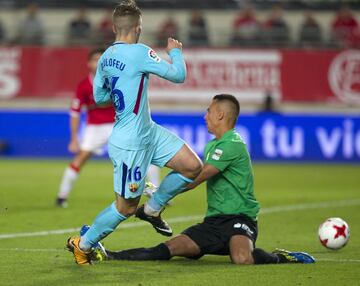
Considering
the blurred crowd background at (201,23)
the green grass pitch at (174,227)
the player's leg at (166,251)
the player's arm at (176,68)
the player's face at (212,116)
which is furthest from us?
the blurred crowd background at (201,23)

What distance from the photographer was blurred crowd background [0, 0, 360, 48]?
75.2 ft

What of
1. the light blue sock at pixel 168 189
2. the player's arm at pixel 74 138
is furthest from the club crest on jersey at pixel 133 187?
the player's arm at pixel 74 138

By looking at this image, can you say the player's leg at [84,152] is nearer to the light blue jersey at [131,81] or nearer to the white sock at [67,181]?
the white sock at [67,181]

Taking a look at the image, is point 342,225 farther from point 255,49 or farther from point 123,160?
point 255,49

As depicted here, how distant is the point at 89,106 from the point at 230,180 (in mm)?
5369

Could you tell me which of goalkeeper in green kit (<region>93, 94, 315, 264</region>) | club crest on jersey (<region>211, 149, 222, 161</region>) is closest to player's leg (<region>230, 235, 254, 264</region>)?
goalkeeper in green kit (<region>93, 94, 315, 264</region>)

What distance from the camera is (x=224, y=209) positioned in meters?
8.10

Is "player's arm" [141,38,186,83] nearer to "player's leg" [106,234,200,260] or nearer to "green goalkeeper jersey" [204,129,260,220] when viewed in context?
"green goalkeeper jersey" [204,129,260,220]

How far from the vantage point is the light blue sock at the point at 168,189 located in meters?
7.96

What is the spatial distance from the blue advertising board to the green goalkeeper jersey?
12.2 meters

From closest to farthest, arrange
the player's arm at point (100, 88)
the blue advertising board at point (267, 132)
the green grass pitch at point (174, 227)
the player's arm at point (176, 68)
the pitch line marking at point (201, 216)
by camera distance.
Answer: the green grass pitch at point (174, 227) < the player's arm at point (176, 68) < the player's arm at point (100, 88) < the pitch line marking at point (201, 216) < the blue advertising board at point (267, 132)

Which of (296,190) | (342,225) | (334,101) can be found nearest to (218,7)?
(334,101)

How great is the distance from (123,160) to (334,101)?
50.9 feet

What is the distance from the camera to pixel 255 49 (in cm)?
2267
